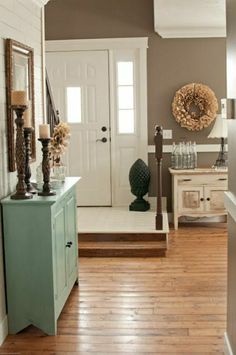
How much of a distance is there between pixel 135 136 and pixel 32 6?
2.96m

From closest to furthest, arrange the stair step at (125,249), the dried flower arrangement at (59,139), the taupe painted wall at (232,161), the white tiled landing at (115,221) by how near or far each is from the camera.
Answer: the taupe painted wall at (232,161)
the dried flower arrangement at (59,139)
the stair step at (125,249)
the white tiled landing at (115,221)

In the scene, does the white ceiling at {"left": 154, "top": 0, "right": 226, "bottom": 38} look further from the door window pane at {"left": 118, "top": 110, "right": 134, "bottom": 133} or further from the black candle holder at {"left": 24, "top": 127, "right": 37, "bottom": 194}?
the black candle holder at {"left": 24, "top": 127, "right": 37, "bottom": 194}

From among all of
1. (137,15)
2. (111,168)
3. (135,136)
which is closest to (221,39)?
(137,15)

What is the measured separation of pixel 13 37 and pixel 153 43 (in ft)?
10.8

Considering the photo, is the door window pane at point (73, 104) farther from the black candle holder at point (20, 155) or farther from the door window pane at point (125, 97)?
the black candle holder at point (20, 155)

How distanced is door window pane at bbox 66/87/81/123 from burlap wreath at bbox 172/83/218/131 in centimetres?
→ 125

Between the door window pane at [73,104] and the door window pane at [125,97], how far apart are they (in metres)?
0.53

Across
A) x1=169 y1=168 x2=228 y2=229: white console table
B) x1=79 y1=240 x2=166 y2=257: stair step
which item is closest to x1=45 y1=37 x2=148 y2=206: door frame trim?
x1=169 y1=168 x2=228 y2=229: white console table

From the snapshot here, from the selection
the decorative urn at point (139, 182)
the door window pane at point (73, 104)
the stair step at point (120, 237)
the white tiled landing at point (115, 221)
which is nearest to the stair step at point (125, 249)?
the stair step at point (120, 237)

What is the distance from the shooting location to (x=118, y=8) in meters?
6.63

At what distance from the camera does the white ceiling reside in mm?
5094

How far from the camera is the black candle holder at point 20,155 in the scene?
11.2ft

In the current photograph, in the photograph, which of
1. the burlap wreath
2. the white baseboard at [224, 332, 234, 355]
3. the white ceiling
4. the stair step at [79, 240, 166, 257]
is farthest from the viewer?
the burlap wreath

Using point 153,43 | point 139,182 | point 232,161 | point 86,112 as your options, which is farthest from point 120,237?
point 232,161
